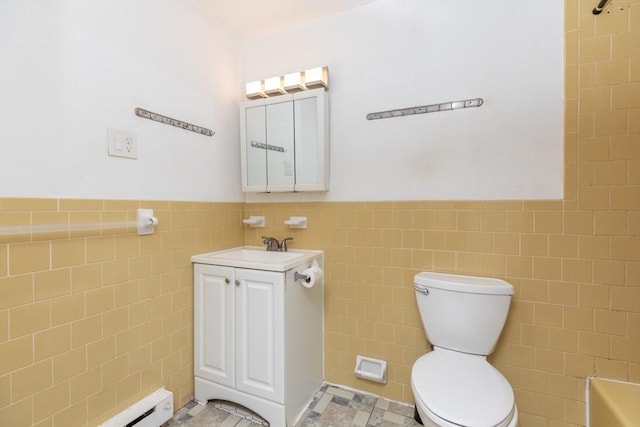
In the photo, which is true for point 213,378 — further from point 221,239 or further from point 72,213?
point 72,213

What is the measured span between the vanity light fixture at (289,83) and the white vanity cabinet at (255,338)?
3.58ft

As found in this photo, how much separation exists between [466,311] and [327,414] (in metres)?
0.95

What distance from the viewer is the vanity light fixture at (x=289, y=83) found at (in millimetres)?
1773

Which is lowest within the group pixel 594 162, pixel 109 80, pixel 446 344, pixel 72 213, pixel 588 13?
pixel 446 344

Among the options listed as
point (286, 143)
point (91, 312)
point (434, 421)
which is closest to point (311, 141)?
point (286, 143)

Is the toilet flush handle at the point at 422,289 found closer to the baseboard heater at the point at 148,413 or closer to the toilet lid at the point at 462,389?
the toilet lid at the point at 462,389

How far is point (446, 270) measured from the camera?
1.55m

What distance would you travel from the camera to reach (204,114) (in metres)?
1.78

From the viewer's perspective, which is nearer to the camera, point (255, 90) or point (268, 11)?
point (268, 11)

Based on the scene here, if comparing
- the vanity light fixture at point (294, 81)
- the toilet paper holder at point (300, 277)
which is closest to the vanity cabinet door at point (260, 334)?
the toilet paper holder at point (300, 277)

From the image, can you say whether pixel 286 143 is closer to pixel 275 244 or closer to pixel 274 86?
pixel 274 86

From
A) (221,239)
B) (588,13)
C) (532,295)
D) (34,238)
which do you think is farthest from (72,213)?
(588,13)

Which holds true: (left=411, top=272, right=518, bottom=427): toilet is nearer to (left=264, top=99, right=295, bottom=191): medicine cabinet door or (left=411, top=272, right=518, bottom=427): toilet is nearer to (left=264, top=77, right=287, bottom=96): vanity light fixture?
(left=264, top=99, right=295, bottom=191): medicine cabinet door

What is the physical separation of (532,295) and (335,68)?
1.69 m
